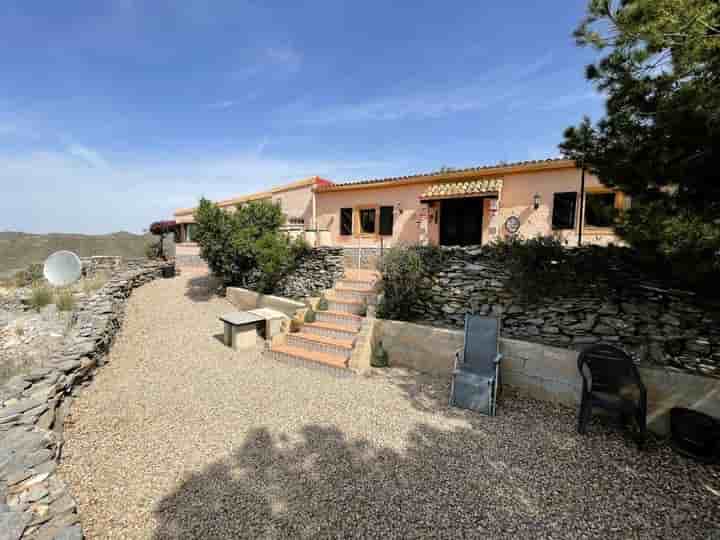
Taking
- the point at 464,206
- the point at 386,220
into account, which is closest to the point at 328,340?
the point at 386,220

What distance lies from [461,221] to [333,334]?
24.7 feet

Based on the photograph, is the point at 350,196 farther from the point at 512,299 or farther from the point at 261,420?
the point at 261,420

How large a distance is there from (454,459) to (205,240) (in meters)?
10.3

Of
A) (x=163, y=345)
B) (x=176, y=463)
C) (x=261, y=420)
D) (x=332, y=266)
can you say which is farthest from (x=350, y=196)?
(x=176, y=463)

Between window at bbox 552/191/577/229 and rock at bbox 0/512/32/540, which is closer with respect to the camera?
rock at bbox 0/512/32/540

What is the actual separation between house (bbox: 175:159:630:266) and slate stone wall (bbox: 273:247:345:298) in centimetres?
136

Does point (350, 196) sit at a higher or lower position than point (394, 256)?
higher

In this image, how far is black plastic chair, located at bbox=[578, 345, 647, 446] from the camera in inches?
151

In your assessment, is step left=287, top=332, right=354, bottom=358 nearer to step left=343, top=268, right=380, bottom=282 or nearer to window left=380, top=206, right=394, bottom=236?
step left=343, top=268, right=380, bottom=282

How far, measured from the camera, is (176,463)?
11.2 feet

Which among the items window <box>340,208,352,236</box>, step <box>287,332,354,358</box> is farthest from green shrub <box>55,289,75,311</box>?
window <box>340,208,352,236</box>

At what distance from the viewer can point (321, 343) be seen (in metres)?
6.55

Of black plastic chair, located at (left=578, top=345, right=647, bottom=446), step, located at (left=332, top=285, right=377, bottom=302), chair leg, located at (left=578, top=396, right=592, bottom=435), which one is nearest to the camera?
black plastic chair, located at (left=578, top=345, right=647, bottom=446)

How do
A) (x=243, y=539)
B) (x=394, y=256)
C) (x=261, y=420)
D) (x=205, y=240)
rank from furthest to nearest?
(x=205, y=240) → (x=394, y=256) → (x=261, y=420) → (x=243, y=539)
